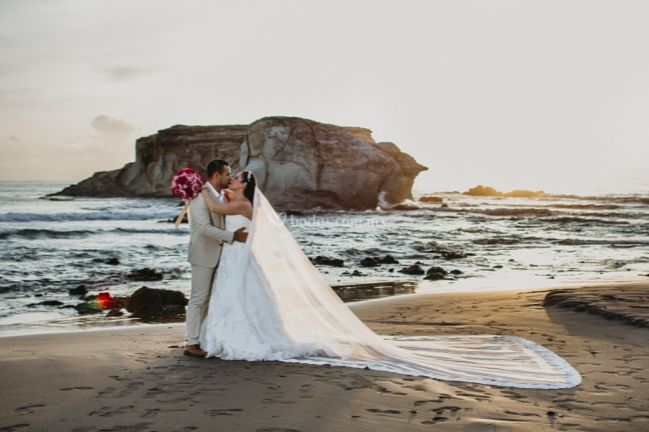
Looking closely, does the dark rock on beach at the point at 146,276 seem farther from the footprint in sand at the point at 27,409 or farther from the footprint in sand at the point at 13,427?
the footprint in sand at the point at 13,427

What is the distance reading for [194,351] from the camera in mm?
6988

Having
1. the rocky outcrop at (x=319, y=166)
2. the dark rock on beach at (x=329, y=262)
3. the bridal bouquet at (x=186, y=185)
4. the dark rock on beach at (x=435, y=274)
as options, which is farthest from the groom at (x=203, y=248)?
the rocky outcrop at (x=319, y=166)

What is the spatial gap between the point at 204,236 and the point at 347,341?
74.8 inches

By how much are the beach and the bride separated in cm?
29

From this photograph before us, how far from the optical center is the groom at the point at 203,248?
281 inches

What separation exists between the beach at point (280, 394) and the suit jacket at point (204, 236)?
1057mm

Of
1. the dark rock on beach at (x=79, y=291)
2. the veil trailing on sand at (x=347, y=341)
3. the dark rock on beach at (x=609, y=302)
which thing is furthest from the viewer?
the dark rock on beach at (x=79, y=291)

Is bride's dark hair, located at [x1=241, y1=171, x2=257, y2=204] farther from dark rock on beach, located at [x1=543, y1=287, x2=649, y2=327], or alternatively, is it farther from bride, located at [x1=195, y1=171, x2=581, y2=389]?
dark rock on beach, located at [x1=543, y1=287, x2=649, y2=327]

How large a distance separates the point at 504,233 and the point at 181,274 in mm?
20077

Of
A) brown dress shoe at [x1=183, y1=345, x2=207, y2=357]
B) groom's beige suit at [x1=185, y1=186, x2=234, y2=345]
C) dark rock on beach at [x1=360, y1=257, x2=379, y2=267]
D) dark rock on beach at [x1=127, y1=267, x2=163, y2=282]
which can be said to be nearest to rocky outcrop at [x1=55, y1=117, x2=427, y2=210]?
dark rock on beach at [x1=360, y1=257, x2=379, y2=267]

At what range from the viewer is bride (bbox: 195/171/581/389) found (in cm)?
656

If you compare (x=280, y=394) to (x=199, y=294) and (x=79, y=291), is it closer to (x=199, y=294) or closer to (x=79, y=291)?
(x=199, y=294)

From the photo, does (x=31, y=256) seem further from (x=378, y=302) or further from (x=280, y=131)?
(x=280, y=131)

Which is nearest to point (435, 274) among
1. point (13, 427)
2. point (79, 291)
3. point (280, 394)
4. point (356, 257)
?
point (356, 257)
